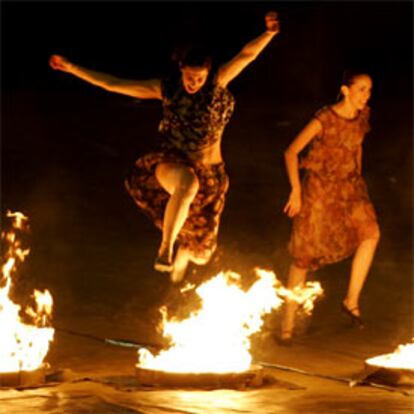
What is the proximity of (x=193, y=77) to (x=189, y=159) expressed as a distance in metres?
0.64

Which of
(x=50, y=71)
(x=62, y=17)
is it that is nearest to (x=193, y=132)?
(x=50, y=71)

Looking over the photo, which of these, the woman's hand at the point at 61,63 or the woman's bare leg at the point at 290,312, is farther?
the woman's bare leg at the point at 290,312

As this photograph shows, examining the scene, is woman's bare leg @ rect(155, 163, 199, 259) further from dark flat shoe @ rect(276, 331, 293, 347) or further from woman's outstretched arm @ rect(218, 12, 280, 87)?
dark flat shoe @ rect(276, 331, 293, 347)

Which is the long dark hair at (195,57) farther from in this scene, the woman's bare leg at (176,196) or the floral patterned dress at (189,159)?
the woman's bare leg at (176,196)

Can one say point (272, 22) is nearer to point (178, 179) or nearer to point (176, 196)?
point (178, 179)

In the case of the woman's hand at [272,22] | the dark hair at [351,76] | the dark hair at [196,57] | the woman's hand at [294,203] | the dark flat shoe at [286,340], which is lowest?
the dark flat shoe at [286,340]

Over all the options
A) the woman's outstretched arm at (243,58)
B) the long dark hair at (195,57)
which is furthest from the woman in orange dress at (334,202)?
the long dark hair at (195,57)

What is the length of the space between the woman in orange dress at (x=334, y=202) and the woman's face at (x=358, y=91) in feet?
0.04

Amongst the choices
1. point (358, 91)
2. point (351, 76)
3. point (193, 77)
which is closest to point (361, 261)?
point (358, 91)

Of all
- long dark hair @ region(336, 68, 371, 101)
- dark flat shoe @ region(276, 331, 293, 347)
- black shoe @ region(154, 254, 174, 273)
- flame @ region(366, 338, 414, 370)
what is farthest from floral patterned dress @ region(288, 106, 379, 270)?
flame @ region(366, 338, 414, 370)

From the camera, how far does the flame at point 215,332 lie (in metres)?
9.63

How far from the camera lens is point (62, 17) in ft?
113

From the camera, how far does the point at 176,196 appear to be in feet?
33.4

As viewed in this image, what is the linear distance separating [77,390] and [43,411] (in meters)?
0.84
